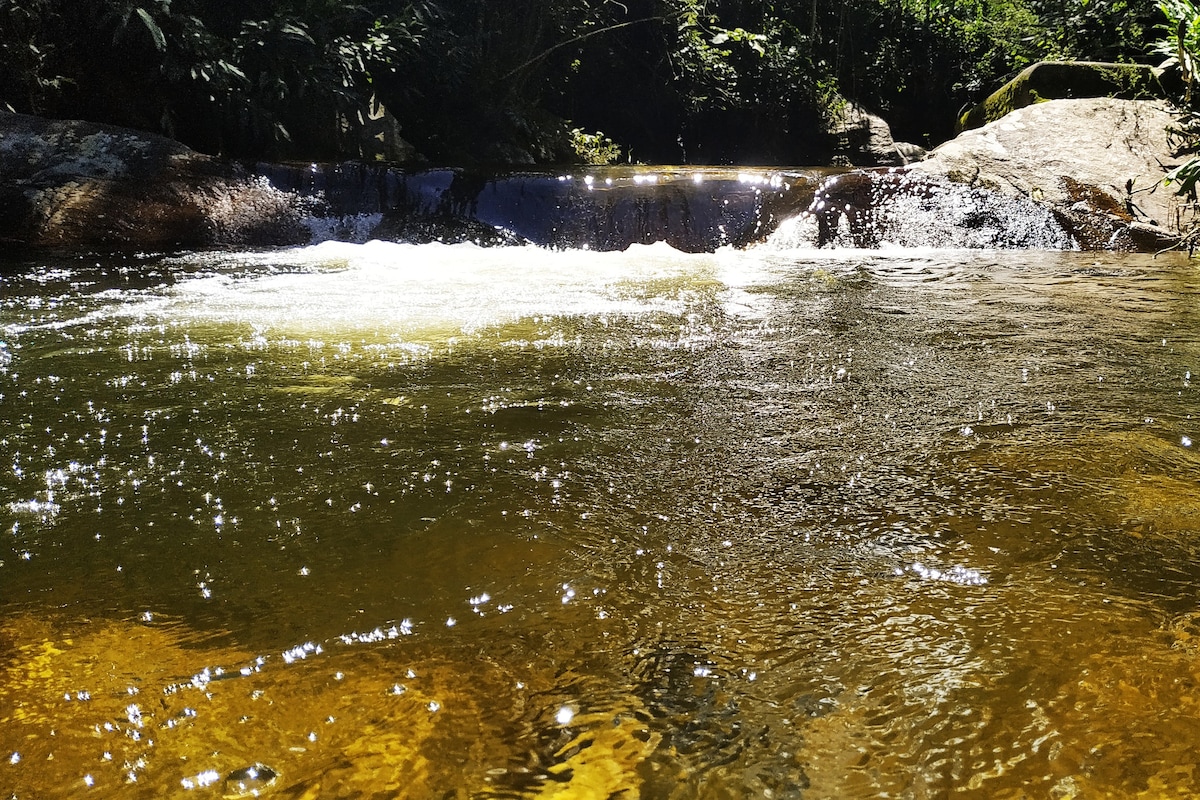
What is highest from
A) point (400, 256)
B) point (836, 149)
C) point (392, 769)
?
point (836, 149)

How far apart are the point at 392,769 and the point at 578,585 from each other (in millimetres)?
525

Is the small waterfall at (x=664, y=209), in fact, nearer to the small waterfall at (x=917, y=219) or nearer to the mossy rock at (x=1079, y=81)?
the small waterfall at (x=917, y=219)

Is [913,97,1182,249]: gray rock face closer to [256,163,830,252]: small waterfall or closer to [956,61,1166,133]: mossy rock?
[956,61,1166,133]: mossy rock

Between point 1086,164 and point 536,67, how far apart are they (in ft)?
25.5

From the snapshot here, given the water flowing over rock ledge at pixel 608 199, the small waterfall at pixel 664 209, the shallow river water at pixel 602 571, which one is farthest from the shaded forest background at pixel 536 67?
the shallow river water at pixel 602 571

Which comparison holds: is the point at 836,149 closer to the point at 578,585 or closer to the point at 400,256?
the point at 400,256

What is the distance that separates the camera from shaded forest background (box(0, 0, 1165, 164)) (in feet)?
29.6

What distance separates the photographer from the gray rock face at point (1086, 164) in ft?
23.5

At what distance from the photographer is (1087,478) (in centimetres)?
195

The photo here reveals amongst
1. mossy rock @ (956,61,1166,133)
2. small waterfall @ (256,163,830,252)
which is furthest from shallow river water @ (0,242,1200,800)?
mossy rock @ (956,61,1166,133)

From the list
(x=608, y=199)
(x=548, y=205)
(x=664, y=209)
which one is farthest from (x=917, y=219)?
(x=548, y=205)

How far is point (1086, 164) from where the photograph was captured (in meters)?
7.70

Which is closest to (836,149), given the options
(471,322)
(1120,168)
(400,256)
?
(1120,168)

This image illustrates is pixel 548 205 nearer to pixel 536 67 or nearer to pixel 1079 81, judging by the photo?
pixel 536 67
